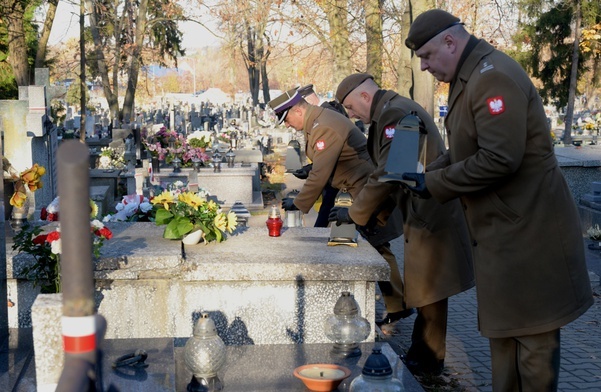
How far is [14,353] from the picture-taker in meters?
4.82

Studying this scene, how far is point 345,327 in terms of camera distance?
4.64m

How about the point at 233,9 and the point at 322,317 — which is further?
the point at 233,9

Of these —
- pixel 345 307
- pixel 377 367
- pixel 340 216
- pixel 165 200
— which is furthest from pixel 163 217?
pixel 377 367

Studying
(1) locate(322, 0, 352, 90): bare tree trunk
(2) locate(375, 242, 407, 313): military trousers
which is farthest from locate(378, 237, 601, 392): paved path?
(1) locate(322, 0, 352, 90): bare tree trunk

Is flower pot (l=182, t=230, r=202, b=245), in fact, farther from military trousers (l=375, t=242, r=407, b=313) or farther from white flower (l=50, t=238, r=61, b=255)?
military trousers (l=375, t=242, r=407, b=313)

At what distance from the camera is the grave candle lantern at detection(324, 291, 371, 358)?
15.2 ft

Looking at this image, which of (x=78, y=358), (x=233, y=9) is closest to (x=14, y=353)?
(x=78, y=358)

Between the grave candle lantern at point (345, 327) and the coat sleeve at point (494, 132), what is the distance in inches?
35.2

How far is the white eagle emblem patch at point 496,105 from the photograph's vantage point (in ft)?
13.1

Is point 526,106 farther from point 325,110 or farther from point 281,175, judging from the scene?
point 281,175

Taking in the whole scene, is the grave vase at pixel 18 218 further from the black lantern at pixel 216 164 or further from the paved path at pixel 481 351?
the black lantern at pixel 216 164

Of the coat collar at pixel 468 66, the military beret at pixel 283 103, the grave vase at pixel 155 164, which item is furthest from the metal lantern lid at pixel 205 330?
the grave vase at pixel 155 164

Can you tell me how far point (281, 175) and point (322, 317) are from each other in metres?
15.2

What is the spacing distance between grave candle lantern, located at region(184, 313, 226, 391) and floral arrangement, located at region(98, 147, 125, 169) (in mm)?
13374
